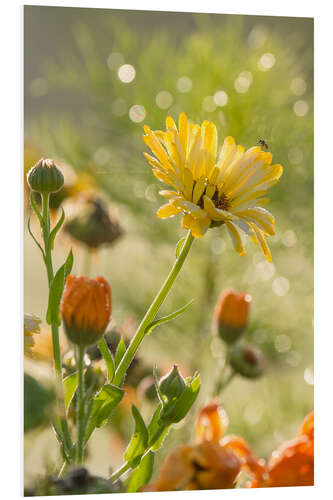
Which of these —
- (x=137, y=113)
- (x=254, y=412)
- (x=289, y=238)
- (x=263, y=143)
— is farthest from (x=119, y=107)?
(x=254, y=412)

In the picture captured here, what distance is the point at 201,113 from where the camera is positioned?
1.15 metres

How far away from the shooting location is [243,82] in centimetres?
117

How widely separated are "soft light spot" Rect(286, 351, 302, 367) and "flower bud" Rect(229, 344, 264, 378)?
0.69ft

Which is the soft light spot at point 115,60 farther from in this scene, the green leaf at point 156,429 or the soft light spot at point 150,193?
the green leaf at point 156,429

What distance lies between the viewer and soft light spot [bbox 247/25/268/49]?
1146 millimetres

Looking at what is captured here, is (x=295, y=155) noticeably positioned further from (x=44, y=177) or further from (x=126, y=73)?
(x=44, y=177)

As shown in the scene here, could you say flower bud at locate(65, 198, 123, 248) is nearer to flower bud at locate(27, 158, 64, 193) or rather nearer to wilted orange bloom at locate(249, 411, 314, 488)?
flower bud at locate(27, 158, 64, 193)

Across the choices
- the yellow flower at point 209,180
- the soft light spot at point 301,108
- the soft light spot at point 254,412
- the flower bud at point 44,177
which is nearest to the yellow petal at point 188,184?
the yellow flower at point 209,180

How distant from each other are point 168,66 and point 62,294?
0.56 metres

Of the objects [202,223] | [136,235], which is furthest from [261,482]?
[136,235]

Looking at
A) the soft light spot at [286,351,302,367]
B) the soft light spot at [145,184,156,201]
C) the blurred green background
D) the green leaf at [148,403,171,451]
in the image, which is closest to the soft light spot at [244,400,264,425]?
the blurred green background

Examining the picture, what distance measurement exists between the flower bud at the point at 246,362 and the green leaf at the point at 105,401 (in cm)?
A: 30

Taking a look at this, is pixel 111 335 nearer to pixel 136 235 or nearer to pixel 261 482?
pixel 261 482
